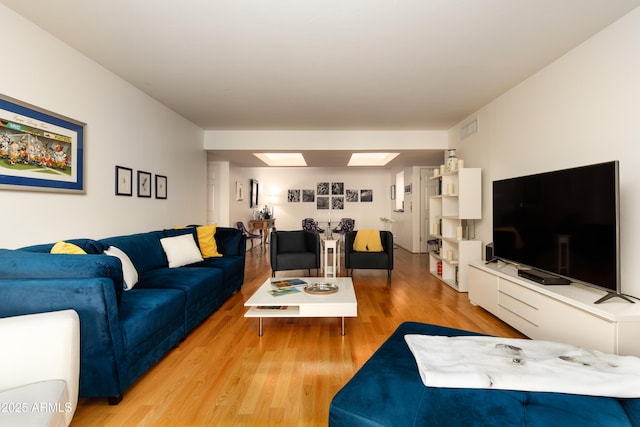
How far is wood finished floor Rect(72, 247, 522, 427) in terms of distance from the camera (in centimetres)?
170

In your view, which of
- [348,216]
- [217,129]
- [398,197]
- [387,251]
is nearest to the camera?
[387,251]

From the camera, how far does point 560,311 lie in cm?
224

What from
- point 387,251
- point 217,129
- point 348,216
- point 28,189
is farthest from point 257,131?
point 348,216

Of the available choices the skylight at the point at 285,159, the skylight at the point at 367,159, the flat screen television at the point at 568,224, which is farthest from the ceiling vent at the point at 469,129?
the skylight at the point at 285,159

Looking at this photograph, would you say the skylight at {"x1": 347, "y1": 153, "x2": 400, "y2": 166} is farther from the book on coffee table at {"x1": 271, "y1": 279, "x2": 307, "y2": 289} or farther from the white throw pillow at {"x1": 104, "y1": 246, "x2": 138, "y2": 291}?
the white throw pillow at {"x1": 104, "y1": 246, "x2": 138, "y2": 291}

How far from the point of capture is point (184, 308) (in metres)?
2.59

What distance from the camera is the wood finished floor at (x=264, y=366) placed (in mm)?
1703

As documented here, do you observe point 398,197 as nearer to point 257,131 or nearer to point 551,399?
point 257,131

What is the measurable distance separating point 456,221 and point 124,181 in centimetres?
457

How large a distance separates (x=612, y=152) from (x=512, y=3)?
54.6 inches

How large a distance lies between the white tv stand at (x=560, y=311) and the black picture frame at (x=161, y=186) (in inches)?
164

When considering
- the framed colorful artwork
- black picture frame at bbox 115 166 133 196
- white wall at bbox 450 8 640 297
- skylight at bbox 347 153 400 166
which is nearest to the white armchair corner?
the framed colorful artwork

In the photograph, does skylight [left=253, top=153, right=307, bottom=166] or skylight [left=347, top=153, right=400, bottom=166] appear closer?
skylight [left=253, top=153, right=307, bottom=166]

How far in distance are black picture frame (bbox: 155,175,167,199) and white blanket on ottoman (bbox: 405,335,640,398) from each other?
377cm
